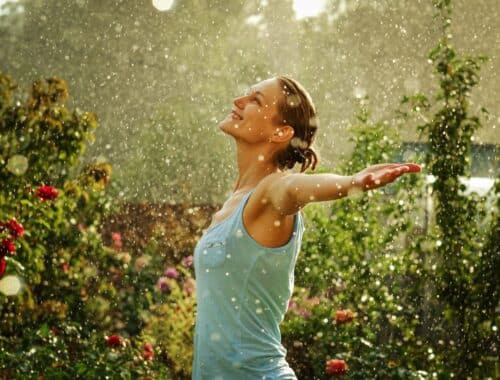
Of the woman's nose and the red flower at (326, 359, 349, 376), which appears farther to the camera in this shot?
the red flower at (326, 359, 349, 376)

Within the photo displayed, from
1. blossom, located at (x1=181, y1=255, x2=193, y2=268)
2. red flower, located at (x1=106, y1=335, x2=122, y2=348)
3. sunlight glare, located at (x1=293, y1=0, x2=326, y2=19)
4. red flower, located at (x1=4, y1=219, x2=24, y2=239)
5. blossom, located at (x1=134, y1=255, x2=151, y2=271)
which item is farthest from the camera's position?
sunlight glare, located at (x1=293, y1=0, x2=326, y2=19)

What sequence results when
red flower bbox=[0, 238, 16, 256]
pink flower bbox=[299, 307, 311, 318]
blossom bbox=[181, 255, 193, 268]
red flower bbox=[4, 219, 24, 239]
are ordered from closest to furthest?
1. red flower bbox=[0, 238, 16, 256]
2. red flower bbox=[4, 219, 24, 239]
3. pink flower bbox=[299, 307, 311, 318]
4. blossom bbox=[181, 255, 193, 268]

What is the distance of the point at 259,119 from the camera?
2.07 meters

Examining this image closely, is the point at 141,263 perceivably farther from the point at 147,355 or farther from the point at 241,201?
the point at 241,201

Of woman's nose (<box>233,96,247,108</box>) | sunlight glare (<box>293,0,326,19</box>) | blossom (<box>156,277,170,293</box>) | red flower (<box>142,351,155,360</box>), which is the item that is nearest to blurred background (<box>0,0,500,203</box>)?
sunlight glare (<box>293,0,326,19</box>)

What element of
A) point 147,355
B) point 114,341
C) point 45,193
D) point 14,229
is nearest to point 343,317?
point 147,355

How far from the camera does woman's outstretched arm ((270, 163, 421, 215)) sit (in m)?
1.49

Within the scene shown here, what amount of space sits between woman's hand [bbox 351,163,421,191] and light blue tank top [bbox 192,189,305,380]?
380 millimetres

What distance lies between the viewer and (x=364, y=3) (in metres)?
16.0

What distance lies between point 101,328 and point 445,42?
12.0 feet

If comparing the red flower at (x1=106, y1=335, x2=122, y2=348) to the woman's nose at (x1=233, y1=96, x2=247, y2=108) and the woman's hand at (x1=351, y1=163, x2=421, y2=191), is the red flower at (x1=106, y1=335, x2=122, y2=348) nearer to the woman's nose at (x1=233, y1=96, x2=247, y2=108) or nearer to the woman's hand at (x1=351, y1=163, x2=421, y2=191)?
the woman's nose at (x1=233, y1=96, x2=247, y2=108)

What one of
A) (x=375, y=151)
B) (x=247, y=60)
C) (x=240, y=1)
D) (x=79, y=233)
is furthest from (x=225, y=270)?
(x=240, y=1)

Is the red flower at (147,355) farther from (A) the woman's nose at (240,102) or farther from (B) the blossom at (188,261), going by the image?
(A) the woman's nose at (240,102)

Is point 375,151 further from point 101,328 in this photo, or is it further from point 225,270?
point 225,270
